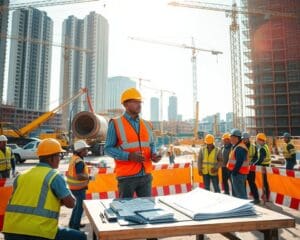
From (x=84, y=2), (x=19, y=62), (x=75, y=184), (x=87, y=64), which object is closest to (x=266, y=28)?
(x=84, y=2)

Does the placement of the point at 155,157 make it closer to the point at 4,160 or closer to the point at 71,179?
the point at 71,179

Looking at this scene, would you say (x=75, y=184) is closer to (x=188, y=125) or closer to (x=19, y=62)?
(x=19, y=62)

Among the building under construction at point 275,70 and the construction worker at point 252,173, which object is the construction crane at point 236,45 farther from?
the construction worker at point 252,173

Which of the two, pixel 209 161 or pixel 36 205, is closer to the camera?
pixel 36 205

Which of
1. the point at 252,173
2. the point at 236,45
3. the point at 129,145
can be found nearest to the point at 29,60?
the point at 236,45

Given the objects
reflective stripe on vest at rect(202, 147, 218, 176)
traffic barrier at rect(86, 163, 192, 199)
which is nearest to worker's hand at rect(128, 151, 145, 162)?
reflective stripe on vest at rect(202, 147, 218, 176)

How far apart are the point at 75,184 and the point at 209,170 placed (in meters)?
3.73

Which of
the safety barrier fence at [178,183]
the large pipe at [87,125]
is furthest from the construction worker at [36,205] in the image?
the large pipe at [87,125]

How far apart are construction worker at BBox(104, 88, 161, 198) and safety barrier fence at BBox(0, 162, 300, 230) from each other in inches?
153

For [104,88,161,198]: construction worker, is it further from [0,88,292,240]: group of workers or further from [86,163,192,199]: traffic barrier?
[86,163,192,199]: traffic barrier

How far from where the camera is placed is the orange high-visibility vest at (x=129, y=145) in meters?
3.51

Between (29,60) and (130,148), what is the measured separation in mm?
105747

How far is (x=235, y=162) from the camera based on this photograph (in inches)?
255

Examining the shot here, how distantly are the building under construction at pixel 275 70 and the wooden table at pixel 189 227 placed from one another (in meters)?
53.3
